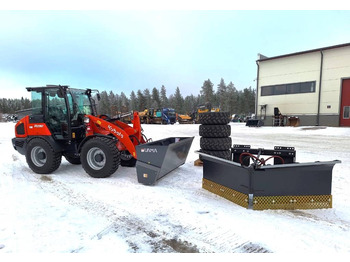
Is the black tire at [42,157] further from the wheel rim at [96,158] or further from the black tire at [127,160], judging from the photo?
the black tire at [127,160]

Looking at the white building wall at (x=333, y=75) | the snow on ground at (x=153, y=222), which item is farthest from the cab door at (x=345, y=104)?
the snow on ground at (x=153, y=222)

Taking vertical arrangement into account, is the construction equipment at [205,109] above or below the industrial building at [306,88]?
below

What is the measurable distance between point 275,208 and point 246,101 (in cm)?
7438

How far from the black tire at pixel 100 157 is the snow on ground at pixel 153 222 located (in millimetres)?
405

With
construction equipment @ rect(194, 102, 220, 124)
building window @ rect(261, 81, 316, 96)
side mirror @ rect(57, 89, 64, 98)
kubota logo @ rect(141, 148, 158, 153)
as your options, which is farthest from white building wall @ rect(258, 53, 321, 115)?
side mirror @ rect(57, 89, 64, 98)

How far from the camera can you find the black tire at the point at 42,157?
5379 mm

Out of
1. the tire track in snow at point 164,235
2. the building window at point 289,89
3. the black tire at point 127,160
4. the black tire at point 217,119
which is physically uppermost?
the building window at point 289,89

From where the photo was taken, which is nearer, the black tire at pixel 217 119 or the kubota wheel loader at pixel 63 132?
the kubota wheel loader at pixel 63 132

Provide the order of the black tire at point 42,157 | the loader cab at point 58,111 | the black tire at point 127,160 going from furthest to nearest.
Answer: the black tire at point 127,160 → the loader cab at point 58,111 → the black tire at point 42,157

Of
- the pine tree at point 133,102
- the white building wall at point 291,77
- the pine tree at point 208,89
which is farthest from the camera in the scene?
the pine tree at point 133,102

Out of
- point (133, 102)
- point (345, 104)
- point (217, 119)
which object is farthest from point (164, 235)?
point (133, 102)

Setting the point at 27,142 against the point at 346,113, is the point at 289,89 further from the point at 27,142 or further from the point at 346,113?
the point at 27,142

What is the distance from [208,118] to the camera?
18.3 feet

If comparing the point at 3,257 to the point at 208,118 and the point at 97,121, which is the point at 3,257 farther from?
the point at 208,118
